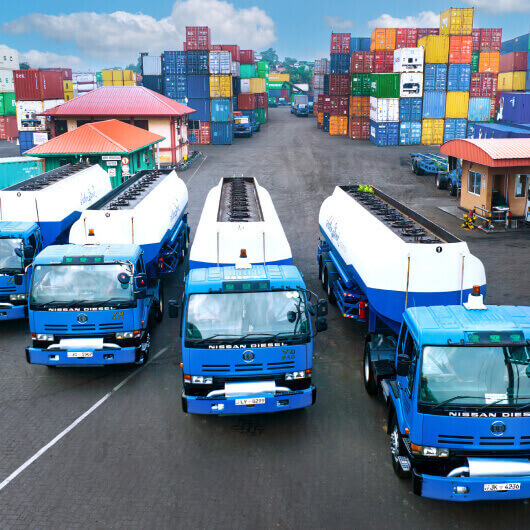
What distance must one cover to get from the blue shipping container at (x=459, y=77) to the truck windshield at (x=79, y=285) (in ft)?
160

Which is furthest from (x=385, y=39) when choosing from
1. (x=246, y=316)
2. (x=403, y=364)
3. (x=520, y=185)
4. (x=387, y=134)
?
(x=403, y=364)

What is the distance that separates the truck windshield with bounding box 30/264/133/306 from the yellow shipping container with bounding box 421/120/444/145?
4799 cm

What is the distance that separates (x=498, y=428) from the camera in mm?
7383

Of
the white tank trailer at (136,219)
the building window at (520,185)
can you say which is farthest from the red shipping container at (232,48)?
the white tank trailer at (136,219)

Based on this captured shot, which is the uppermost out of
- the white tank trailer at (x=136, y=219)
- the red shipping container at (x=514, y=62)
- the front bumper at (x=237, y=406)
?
the red shipping container at (x=514, y=62)

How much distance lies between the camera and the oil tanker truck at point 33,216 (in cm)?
1465

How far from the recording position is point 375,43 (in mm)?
59719

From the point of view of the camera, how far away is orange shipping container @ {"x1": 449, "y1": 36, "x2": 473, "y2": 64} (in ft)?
174

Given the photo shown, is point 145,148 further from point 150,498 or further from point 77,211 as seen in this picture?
point 150,498

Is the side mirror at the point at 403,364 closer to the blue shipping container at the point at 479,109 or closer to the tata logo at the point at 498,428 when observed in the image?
the tata logo at the point at 498,428

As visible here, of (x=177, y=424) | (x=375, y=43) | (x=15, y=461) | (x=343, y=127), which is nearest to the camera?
(x=15, y=461)

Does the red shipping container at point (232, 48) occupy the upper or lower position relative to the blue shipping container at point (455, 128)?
upper

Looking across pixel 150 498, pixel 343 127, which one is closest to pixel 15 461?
pixel 150 498

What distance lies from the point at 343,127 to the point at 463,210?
3866cm
